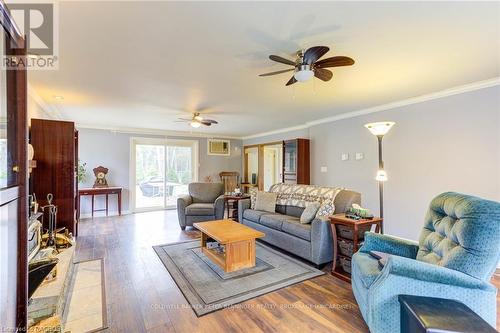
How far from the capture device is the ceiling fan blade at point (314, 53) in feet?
6.09

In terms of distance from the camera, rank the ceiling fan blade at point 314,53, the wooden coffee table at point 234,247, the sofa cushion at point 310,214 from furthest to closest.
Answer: the sofa cushion at point 310,214 → the wooden coffee table at point 234,247 → the ceiling fan blade at point 314,53

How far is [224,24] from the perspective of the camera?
1.81 metres

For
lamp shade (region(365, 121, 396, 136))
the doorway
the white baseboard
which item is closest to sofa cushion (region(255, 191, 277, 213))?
lamp shade (region(365, 121, 396, 136))

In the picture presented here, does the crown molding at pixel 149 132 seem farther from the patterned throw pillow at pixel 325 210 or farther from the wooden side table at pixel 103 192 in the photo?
the patterned throw pillow at pixel 325 210

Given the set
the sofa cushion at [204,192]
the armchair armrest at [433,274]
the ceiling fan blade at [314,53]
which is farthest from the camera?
the sofa cushion at [204,192]

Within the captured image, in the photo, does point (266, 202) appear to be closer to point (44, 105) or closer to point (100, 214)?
point (44, 105)

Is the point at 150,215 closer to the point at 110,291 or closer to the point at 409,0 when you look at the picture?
the point at 110,291

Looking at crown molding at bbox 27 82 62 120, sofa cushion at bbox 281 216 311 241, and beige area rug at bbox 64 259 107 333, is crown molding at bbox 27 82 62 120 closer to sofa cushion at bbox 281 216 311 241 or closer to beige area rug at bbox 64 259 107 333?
beige area rug at bbox 64 259 107 333

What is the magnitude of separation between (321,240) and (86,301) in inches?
98.4

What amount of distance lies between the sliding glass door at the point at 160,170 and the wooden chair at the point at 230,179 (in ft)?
3.09

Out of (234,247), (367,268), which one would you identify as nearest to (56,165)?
(234,247)

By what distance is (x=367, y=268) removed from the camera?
1882 mm

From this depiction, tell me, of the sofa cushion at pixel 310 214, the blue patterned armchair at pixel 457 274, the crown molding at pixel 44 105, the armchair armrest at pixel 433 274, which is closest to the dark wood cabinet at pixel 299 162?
the sofa cushion at pixel 310 214

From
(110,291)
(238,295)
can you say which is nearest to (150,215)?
(110,291)
